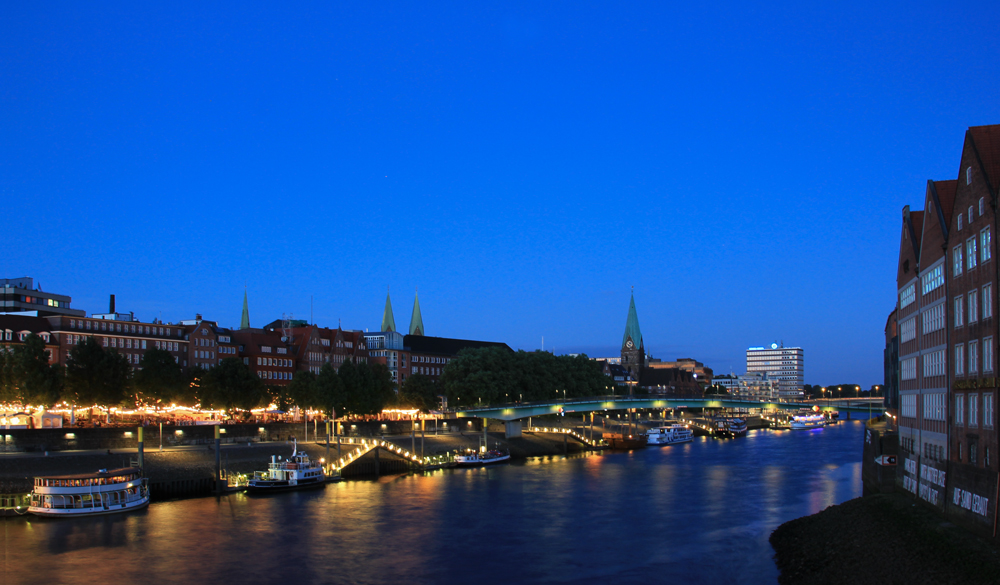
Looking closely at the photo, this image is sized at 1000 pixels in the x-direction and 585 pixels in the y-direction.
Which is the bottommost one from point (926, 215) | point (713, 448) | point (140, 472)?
point (713, 448)

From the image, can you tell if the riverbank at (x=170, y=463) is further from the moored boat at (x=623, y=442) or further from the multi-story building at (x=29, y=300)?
the multi-story building at (x=29, y=300)

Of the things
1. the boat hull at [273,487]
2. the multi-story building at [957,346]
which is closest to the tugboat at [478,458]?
the boat hull at [273,487]

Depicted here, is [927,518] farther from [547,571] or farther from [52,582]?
[52,582]

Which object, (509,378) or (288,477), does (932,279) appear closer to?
(288,477)

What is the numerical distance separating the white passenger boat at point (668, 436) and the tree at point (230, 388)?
6419 centimetres

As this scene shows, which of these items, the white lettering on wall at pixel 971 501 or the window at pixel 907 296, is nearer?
the white lettering on wall at pixel 971 501

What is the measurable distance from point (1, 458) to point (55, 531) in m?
16.9

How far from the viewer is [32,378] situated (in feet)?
285

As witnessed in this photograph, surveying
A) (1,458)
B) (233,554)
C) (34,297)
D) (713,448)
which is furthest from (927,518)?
(34,297)

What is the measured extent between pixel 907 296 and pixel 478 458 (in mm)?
55999

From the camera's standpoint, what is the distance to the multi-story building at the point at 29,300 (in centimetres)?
14100

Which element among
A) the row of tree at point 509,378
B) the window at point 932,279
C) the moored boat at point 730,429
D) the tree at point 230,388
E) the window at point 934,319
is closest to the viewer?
the window at point 934,319

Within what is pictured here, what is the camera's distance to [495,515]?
59688mm

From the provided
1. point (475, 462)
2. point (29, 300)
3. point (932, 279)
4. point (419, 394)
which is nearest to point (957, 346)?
point (932, 279)
